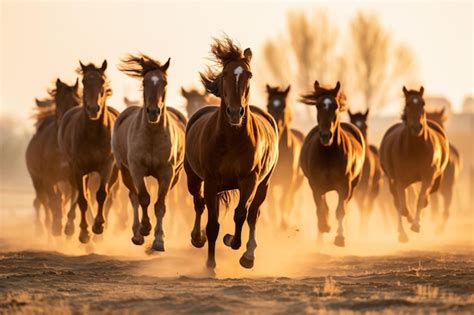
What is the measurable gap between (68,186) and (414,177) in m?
6.95

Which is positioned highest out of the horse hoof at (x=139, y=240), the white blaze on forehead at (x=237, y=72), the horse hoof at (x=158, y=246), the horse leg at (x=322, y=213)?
the white blaze on forehead at (x=237, y=72)

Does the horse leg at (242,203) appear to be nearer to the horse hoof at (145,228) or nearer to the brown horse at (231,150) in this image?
the brown horse at (231,150)

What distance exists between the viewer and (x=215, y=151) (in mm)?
11875

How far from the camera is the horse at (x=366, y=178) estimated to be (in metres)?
21.3

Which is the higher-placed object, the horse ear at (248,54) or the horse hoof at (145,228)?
the horse ear at (248,54)

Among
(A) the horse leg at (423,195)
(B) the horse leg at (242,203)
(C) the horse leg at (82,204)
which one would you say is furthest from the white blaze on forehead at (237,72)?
(A) the horse leg at (423,195)

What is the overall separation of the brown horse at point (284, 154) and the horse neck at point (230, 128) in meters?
7.72

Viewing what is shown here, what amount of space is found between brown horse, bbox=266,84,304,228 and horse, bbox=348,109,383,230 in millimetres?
1528

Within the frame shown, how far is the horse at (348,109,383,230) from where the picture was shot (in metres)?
21.3

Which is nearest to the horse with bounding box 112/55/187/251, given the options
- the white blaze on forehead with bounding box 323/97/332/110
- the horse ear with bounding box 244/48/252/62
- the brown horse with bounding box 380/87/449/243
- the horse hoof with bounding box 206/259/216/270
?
the horse hoof with bounding box 206/259/216/270

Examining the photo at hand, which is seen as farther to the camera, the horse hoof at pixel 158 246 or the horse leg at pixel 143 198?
the horse leg at pixel 143 198

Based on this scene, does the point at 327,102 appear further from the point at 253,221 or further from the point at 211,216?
the point at 211,216

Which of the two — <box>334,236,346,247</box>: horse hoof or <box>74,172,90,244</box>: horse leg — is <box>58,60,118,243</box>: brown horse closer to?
<box>74,172,90,244</box>: horse leg

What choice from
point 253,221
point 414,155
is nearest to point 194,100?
point 414,155
